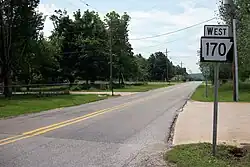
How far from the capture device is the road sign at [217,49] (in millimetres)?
7902

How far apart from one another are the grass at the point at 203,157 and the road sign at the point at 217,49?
79.8 inches

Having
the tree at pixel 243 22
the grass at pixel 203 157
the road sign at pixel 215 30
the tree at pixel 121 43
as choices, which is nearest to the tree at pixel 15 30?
the tree at pixel 243 22

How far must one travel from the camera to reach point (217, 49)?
7.94 metres

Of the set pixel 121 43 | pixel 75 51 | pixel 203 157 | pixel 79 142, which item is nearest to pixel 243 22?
pixel 79 142

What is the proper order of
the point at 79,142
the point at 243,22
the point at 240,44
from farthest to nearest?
the point at 240,44 → the point at 243,22 → the point at 79,142

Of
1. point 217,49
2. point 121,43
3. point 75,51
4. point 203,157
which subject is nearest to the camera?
point 217,49

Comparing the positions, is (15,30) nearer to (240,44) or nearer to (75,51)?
(240,44)

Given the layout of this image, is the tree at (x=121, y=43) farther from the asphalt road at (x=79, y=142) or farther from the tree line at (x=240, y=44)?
the asphalt road at (x=79, y=142)

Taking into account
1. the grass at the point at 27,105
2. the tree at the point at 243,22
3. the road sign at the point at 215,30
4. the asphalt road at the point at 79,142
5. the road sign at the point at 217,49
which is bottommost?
the grass at the point at 27,105

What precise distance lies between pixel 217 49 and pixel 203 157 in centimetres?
225

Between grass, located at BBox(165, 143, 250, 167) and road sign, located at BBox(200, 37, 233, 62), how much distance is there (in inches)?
79.8

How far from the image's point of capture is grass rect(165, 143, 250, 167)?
754cm

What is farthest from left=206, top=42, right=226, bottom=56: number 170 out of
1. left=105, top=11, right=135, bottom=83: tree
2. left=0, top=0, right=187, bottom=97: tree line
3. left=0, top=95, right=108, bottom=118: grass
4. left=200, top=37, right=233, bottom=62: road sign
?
left=105, top=11, right=135, bottom=83: tree

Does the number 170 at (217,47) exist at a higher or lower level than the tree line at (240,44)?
lower
